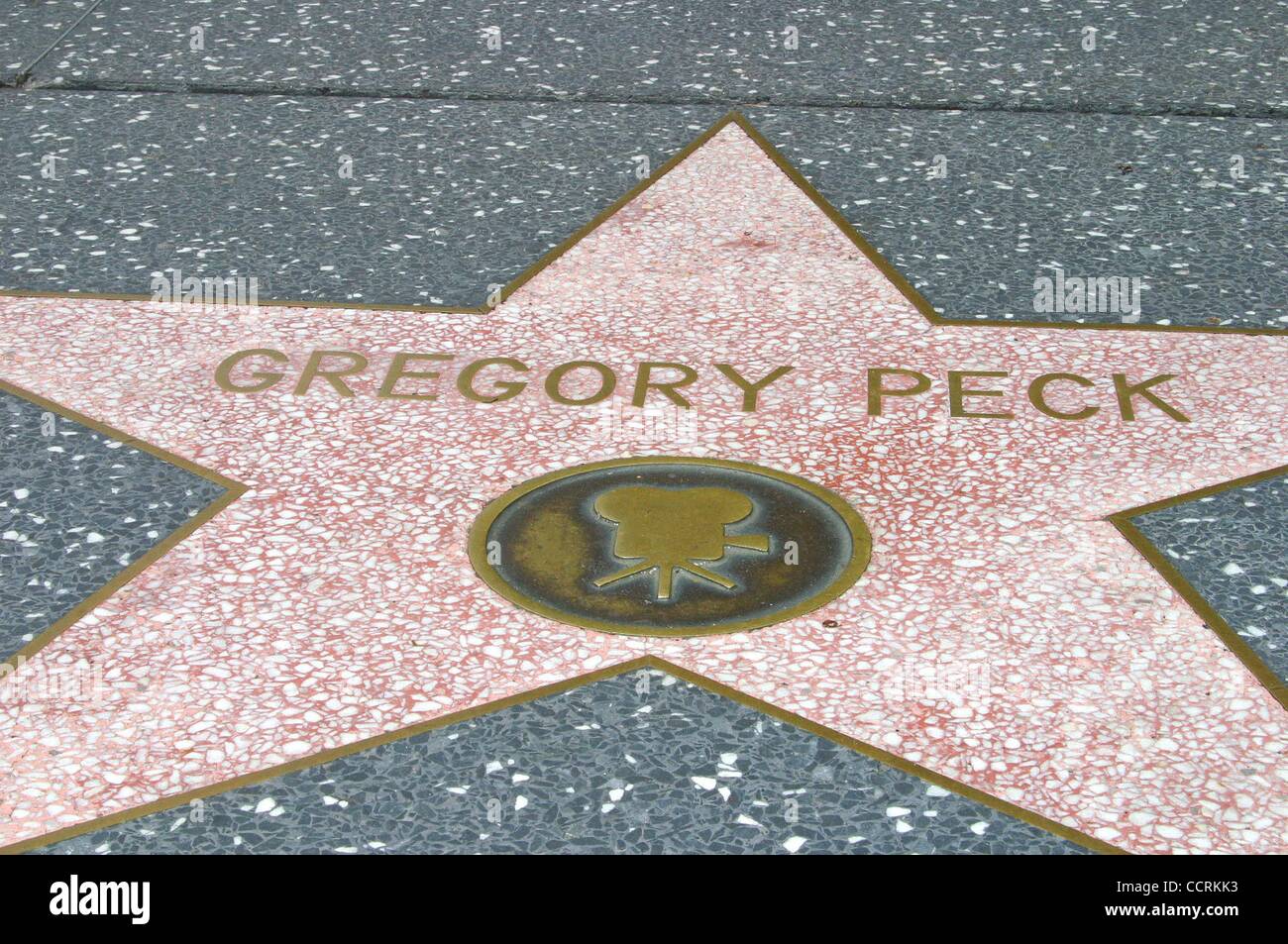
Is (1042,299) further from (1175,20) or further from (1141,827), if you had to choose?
(1175,20)

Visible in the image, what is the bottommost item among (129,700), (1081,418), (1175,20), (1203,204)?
(129,700)

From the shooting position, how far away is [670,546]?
10.5 feet

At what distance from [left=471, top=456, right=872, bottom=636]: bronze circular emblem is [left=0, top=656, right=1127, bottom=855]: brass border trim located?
15 cm

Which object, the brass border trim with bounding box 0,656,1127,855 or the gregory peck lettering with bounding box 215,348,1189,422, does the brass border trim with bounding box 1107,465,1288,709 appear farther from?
the brass border trim with bounding box 0,656,1127,855

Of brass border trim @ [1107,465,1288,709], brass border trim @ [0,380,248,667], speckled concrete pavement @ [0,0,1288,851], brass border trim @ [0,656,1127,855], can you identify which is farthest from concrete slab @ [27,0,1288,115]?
brass border trim @ [0,656,1127,855]

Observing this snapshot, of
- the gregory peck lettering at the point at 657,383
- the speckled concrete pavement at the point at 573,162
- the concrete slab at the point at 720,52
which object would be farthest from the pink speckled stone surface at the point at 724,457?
the concrete slab at the point at 720,52

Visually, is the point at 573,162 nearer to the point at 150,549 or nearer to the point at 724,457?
the point at 724,457

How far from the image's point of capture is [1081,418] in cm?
371

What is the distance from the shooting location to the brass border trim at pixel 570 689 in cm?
246

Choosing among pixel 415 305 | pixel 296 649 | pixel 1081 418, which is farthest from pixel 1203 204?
pixel 296 649

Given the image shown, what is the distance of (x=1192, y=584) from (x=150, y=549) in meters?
2.03

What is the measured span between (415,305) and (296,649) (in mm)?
1508

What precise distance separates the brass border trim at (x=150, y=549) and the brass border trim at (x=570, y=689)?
1.70 feet

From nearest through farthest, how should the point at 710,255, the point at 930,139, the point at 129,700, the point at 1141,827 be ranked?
the point at 1141,827 < the point at 129,700 < the point at 710,255 < the point at 930,139
